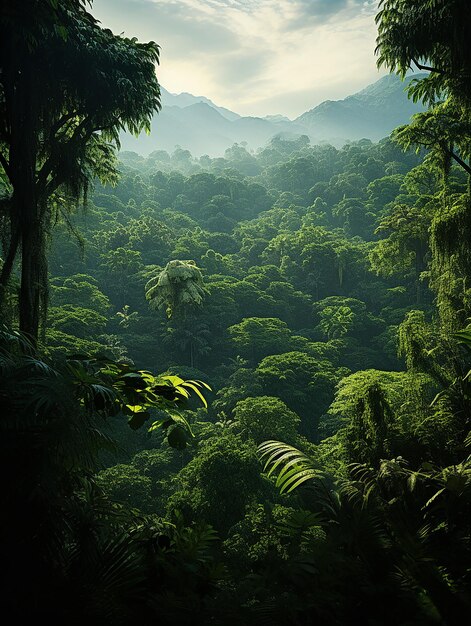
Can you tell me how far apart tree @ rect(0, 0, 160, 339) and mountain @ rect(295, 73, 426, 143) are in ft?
515

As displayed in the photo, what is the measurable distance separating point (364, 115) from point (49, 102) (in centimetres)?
18149

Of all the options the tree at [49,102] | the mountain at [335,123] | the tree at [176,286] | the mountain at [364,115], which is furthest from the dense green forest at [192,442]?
the mountain at [364,115]

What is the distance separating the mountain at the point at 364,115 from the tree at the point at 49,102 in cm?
15690

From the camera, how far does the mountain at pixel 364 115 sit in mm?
157375

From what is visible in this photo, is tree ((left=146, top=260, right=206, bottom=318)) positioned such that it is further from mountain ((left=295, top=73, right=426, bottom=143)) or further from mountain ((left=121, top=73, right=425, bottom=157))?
mountain ((left=295, top=73, right=426, bottom=143))

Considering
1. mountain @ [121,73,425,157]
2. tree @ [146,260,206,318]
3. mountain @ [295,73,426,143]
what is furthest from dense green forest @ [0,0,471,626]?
mountain @ [295,73,426,143]

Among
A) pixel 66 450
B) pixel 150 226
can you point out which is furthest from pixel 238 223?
pixel 66 450

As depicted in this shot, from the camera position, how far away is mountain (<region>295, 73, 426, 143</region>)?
516 feet

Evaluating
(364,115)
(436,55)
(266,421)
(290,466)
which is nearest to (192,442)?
(266,421)

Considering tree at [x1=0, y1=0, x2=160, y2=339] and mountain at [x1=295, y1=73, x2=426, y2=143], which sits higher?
mountain at [x1=295, y1=73, x2=426, y2=143]

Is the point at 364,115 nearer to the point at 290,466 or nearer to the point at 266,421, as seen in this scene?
the point at 266,421

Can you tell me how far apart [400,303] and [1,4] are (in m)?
30.1

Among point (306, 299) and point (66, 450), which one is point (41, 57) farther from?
point (306, 299)

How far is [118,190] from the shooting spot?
50.4 m
